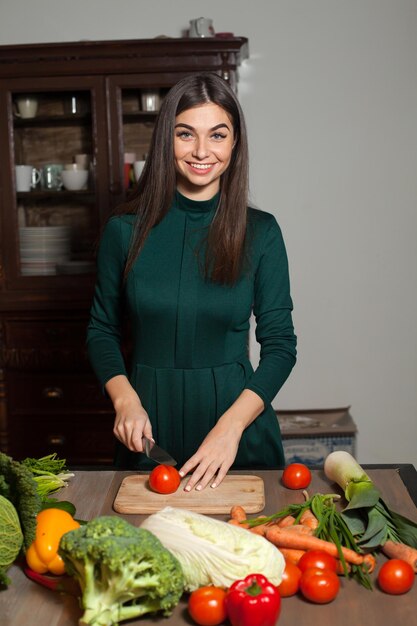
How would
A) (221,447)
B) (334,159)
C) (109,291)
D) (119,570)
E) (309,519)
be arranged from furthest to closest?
(334,159), (109,291), (221,447), (309,519), (119,570)

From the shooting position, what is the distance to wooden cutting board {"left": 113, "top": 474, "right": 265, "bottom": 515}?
1627mm

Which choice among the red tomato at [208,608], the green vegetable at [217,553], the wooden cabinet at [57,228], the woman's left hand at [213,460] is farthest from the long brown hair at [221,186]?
the wooden cabinet at [57,228]

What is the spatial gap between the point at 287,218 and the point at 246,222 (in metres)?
1.92

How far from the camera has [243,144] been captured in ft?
6.93

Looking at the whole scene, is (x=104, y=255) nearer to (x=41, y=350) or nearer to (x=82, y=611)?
(x=82, y=611)

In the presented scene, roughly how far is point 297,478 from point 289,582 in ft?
1.46

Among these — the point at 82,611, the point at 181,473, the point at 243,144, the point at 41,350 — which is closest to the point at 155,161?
the point at 243,144

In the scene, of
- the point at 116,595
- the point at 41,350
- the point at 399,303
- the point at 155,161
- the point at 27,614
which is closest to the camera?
the point at 116,595

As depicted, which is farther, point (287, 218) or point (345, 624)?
point (287, 218)

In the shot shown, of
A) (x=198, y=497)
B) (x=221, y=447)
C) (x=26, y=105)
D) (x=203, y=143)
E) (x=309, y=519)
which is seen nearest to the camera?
(x=309, y=519)

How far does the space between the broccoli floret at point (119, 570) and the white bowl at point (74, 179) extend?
2755 millimetres

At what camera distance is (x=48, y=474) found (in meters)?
1.74

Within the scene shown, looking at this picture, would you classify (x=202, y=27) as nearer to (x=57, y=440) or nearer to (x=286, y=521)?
(x=57, y=440)

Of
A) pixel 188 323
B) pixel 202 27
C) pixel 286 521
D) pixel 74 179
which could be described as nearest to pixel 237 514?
pixel 286 521
